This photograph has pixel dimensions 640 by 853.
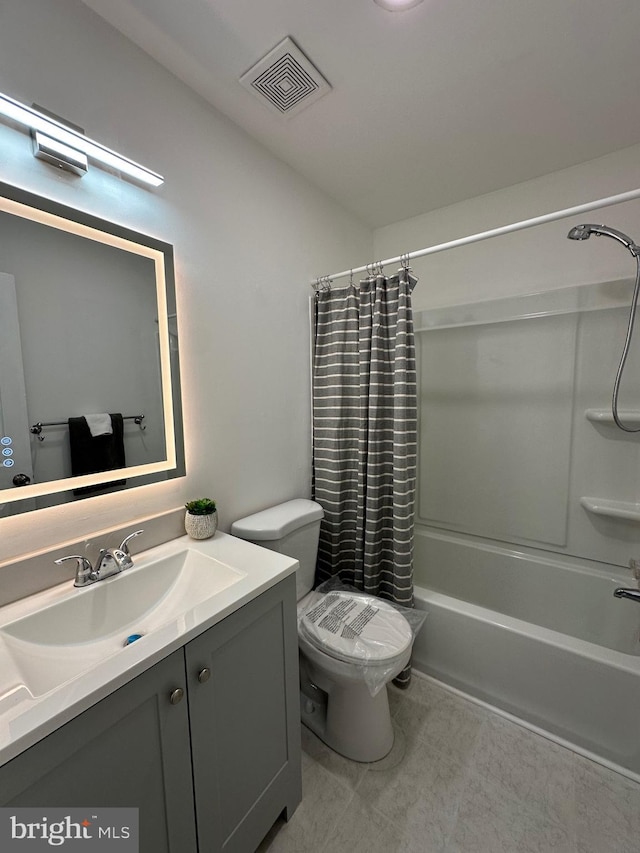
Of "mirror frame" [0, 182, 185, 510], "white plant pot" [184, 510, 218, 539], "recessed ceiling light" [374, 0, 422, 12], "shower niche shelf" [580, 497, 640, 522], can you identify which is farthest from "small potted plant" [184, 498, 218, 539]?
"shower niche shelf" [580, 497, 640, 522]

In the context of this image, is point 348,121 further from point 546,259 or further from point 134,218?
point 546,259

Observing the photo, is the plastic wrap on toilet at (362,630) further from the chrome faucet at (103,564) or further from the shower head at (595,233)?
the shower head at (595,233)

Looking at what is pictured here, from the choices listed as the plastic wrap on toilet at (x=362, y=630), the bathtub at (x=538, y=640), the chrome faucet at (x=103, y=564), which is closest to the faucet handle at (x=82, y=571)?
the chrome faucet at (x=103, y=564)

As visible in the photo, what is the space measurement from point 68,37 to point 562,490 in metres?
2.69

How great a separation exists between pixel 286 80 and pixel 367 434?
4.71 feet

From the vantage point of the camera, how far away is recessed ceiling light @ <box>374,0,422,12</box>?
103 cm

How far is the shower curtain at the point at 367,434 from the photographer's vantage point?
165cm

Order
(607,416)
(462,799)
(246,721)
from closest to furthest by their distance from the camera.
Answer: (246,721), (462,799), (607,416)

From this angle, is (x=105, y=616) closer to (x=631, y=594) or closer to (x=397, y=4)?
(x=631, y=594)

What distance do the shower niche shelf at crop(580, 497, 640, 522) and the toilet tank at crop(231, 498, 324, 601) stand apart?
1399 mm

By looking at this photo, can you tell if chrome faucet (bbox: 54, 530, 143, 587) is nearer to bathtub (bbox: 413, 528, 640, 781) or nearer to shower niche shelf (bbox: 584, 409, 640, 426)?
bathtub (bbox: 413, 528, 640, 781)

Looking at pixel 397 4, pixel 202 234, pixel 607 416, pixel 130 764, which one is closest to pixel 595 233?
pixel 607 416

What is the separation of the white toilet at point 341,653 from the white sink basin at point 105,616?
32cm

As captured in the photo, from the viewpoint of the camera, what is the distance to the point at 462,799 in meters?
1.25
